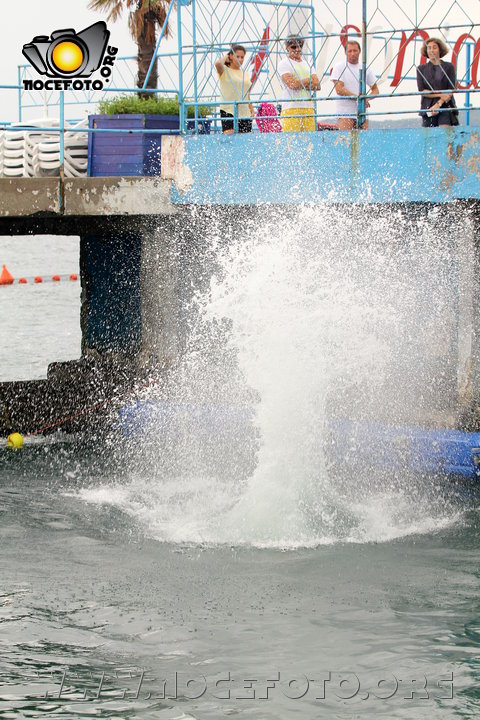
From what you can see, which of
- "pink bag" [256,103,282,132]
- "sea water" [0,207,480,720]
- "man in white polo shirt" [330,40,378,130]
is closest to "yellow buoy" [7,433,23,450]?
"sea water" [0,207,480,720]

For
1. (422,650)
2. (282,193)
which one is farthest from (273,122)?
(422,650)

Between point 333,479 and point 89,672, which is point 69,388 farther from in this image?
point 89,672

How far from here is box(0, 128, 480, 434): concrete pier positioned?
38.6 ft

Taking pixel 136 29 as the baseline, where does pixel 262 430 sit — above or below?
below

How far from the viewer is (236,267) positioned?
1135 centimetres

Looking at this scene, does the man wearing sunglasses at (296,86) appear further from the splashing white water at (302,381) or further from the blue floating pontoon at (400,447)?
the blue floating pontoon at (400,447)

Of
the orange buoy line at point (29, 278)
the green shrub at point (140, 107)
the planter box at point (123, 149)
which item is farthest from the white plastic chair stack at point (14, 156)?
the orange buoy line at point (29, 278)

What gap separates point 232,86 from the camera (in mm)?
13102

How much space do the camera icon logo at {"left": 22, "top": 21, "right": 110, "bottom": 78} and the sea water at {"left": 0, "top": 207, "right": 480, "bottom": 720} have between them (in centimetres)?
315

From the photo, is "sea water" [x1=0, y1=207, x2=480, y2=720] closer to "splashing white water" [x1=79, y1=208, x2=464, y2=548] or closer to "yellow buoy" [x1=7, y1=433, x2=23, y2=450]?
"splashing white water" [x1=79, y1=208, x2=464, y2=548]

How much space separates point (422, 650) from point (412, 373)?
5.76 meters

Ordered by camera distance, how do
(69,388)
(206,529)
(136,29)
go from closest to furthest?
(206,529), (69,388), (136,29)

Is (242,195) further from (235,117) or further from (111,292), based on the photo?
(111,292)

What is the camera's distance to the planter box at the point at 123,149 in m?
13.4
